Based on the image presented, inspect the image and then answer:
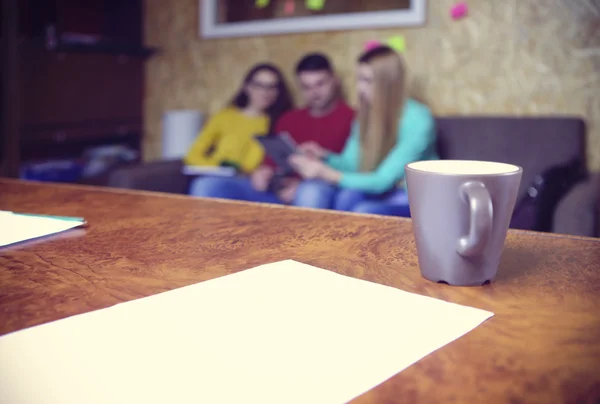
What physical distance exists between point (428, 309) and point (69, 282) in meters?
0.27

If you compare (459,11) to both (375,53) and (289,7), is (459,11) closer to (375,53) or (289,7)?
(375,53)

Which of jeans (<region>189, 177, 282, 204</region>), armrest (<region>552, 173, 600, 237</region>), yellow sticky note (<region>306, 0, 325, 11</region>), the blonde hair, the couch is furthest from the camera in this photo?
yellow sticky note (<region>306, 0, 325, 11</region>)

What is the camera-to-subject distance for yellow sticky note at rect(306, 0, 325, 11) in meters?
2.91

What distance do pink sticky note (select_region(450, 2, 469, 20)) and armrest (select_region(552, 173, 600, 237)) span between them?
1.18m

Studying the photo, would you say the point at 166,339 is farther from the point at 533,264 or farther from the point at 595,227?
the point at 595,227

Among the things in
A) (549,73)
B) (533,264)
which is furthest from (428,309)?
(549,73)

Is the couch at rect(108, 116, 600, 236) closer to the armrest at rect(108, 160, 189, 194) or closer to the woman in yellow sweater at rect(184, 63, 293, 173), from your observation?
the armrest at rect(108, 160, 189, 194)

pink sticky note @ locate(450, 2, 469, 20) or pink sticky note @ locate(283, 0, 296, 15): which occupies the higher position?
pink sticky note @ locate(283, 0, 296, 15)

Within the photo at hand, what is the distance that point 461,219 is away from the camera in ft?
1.43

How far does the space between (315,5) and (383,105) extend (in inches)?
34.8

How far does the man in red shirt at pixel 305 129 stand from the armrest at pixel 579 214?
3.58ft

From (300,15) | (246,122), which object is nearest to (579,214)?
(246,122)

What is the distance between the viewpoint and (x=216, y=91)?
3338 mm

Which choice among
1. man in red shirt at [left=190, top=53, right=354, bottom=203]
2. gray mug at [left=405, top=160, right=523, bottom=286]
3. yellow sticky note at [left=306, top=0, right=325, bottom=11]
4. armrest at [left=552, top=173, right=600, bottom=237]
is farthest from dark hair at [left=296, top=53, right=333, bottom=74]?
gray mug at [left=405, top=160, right=523, bottom=286]
